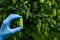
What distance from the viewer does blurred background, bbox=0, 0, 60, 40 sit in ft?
7.96

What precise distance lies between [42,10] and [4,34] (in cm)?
186

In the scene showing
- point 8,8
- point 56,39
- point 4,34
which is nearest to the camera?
point 4,34

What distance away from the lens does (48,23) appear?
2529mm

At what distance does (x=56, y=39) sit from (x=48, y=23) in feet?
0.83

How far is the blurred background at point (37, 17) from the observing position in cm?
243

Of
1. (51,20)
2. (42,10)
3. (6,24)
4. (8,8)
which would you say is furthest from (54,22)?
(6,24)

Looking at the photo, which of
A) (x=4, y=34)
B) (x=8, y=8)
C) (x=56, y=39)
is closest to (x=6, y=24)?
(x=4, y=34)

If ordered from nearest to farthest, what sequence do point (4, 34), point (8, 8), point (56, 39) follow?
1. point (4, 34)
2. point (8, 8)
3. point (56, 39)

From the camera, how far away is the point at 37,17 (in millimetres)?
2498

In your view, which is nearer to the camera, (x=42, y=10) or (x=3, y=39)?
(x=3, y=39)

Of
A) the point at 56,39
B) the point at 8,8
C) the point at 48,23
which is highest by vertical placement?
the point at 8,8

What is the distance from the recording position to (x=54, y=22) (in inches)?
99.9

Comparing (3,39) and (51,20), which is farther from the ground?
(3,39)

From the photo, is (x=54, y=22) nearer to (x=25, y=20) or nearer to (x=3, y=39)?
(x=25, y=20)
